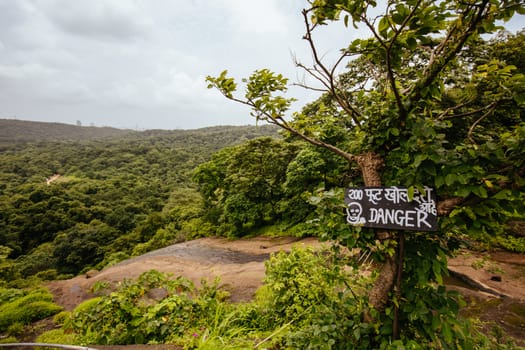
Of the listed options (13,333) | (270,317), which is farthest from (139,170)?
(270,317)

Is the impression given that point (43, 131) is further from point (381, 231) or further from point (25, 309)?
point (381, 231)

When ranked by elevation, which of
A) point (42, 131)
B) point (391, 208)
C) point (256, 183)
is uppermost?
point (42, 131)

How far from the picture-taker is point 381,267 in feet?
6.11

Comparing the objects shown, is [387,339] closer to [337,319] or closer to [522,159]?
[337,319]

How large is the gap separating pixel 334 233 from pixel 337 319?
0.84 meters

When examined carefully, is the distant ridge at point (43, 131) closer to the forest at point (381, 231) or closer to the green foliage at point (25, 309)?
the green foliage at point (25, 309)

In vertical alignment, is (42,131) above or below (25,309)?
above

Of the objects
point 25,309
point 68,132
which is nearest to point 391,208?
point 25,309

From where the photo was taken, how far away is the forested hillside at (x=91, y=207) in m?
20.4

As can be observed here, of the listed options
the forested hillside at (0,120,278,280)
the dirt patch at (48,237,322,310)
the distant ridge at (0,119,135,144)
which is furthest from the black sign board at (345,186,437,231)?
the distant ridge at (0,119,135,144)

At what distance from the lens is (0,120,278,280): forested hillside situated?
2044 cm

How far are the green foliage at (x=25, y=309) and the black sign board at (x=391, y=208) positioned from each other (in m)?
6.99

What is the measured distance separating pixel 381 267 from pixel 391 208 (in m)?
0.57

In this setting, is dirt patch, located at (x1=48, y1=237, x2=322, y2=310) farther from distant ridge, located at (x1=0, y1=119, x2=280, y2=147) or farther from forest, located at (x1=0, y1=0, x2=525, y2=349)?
distant ridge, located at (x1=0, y1=119, x2=280, y2=147)
